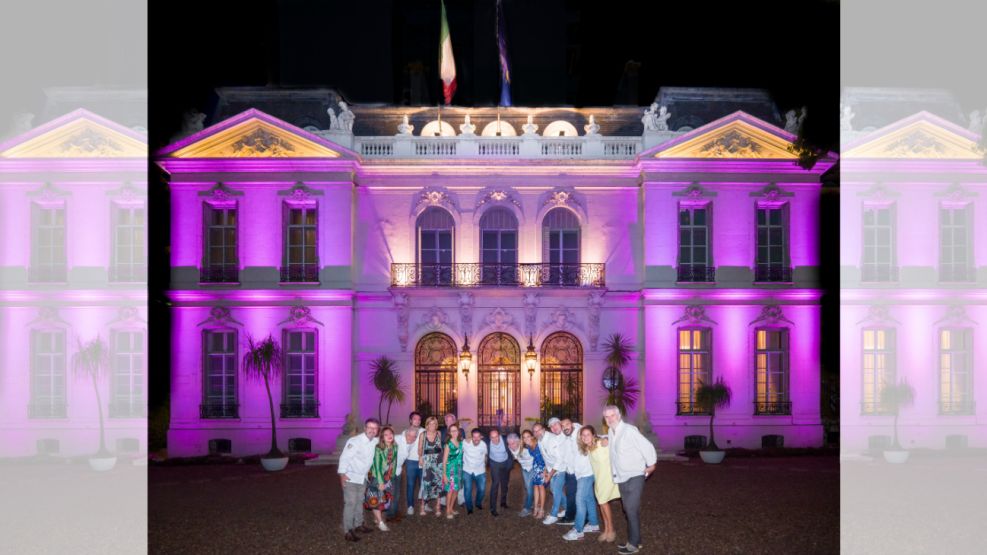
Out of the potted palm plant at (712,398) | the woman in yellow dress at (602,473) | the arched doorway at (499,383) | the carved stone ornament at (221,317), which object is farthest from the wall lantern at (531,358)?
the woman in yellow dress at (602,473)

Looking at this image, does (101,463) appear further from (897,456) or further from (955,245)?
(955,245)

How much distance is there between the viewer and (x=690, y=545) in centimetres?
966

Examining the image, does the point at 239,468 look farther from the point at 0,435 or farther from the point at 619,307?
the point at 619,307

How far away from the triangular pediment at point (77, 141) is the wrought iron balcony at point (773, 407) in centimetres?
1722

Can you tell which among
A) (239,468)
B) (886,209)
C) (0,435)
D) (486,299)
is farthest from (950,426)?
(0,435)

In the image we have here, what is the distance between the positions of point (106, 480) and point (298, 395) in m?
4.94

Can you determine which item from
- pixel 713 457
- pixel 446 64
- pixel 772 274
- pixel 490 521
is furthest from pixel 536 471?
pixel 446 64

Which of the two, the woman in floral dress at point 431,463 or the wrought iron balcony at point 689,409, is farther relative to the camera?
the wrought iron balcony at point 689,409

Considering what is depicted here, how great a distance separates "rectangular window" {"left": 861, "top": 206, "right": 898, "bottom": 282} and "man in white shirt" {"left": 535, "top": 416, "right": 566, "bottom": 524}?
12.4 meters

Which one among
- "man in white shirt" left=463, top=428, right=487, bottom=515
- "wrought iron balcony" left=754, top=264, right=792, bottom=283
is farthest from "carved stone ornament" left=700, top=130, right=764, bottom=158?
"man in white shirt" left=463, top=428, right=487, bottom=515

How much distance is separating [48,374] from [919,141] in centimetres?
2277

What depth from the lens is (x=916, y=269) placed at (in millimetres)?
19328

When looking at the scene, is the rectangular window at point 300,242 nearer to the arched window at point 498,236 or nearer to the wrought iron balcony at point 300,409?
the wrought iron balcony at point 300,409

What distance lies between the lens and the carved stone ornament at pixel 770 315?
773 inches
